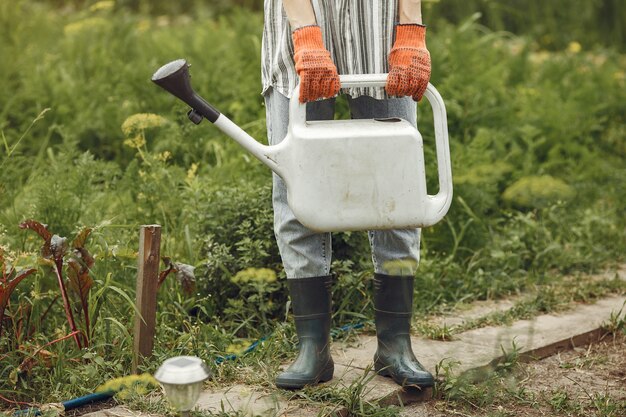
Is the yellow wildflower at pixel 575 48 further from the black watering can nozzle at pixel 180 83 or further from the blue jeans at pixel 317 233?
the black watering can nozzle at pixel 180 83

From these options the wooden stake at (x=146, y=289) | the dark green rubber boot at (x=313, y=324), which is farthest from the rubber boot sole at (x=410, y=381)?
the wooden stake at (x=146, y=289)

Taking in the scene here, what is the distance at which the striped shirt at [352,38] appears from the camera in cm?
231

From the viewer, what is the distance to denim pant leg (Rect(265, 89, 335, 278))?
7.74ft

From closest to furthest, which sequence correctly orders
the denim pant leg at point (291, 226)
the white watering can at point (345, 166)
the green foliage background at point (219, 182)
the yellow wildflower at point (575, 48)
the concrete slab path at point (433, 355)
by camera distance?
the white watering can at point (345, 166) < the concrete slab path at point (433, 355) < the denim pant leg at point (291, 226) < the green foliage background at point (219, 182) < the yellow wildflower at point (575, 48)

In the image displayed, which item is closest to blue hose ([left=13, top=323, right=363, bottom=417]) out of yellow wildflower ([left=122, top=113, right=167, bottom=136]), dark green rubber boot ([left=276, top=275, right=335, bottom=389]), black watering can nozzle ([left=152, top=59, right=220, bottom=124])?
dark green rubber boot ([left=276, top=275, right=335, bottom=389])

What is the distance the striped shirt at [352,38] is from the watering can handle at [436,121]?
0.13m

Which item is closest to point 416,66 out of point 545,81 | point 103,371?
point 103,371

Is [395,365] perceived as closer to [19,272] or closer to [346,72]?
[346,72]

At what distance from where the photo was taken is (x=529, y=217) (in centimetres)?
376

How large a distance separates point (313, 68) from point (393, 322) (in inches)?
29.9

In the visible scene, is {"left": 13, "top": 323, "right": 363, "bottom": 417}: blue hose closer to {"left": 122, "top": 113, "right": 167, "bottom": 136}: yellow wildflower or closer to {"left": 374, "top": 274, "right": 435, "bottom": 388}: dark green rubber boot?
{"left": 374, "top": 274, "right": 435, "bottom": 388}: dark green rubber boot

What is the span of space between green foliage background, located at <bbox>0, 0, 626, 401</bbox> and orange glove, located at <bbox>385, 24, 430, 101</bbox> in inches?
30.2

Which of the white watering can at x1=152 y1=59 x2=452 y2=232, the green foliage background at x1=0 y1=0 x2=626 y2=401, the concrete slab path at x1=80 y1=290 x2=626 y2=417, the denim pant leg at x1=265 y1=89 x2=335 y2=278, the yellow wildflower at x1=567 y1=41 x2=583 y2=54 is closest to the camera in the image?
the white watering can at x1=152 y1=59 x2=452 y2=232

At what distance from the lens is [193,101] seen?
7.19 feet
